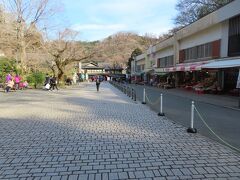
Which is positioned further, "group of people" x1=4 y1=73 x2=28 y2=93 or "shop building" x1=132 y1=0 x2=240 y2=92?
"group of people" x1=4 y1=73 x2=28 y2=93

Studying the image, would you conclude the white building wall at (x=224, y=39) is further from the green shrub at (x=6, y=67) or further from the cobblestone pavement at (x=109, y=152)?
the green shrub at (x=6, y=67)

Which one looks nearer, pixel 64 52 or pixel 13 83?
pixel 13 83

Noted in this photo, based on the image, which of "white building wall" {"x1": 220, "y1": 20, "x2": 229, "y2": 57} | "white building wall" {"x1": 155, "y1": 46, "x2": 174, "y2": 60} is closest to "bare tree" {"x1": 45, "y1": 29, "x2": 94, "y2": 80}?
"white building wall" {"x1": 155, "y1": 46, "x2": 174, "y2": 60}

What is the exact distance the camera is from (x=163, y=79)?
168 ft

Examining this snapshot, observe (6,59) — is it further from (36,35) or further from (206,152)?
(206,152)

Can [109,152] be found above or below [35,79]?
below

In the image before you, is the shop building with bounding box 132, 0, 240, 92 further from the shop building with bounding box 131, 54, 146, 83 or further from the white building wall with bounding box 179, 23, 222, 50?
the shop building with bounding box 131, 54, 146, 83

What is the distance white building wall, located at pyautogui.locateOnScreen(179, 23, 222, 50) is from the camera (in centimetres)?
2752

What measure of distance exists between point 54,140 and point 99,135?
1.33m

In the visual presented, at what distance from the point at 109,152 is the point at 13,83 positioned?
22.8 metres

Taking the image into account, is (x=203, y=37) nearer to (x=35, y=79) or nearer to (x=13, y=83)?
(x=35, y=79)

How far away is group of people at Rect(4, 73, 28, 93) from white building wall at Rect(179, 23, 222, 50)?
19852 millimetres

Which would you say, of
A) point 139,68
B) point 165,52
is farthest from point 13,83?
point 139,68

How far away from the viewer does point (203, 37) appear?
31484 millimetres
